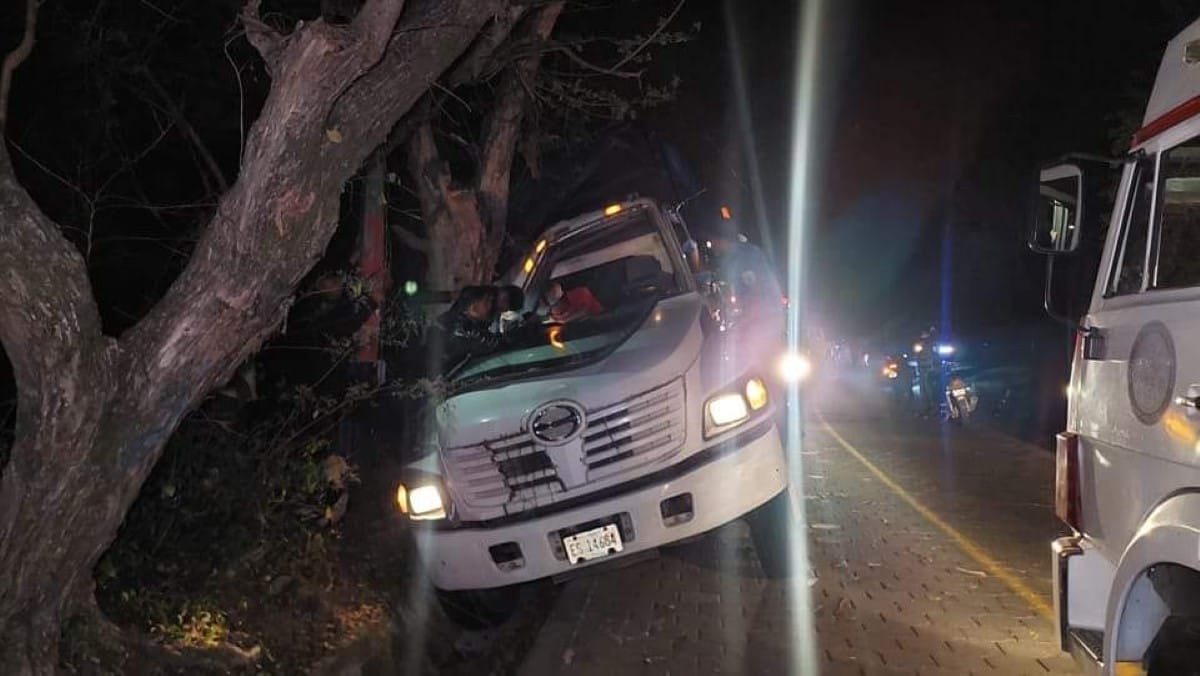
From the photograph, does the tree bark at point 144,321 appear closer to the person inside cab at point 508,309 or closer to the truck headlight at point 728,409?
the truck headlight at point 728,409

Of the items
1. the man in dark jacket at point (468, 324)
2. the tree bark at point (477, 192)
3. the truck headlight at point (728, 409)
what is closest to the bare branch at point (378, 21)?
the truck headlight at point (728, 409)

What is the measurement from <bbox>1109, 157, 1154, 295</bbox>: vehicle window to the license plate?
2.68 meters

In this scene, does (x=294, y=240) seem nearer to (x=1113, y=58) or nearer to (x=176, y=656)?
(x=176, y=656)

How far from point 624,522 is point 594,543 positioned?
0.19 metres

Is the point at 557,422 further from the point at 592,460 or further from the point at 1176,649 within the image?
the point at 1176,649

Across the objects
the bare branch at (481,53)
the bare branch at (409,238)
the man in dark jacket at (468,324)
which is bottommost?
the man in dark jacket at (468,324)

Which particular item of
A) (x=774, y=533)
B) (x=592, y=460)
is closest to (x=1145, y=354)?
(x=592, y=460)

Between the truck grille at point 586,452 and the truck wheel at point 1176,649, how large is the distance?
2867 millimetres

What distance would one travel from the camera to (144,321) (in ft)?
12.8

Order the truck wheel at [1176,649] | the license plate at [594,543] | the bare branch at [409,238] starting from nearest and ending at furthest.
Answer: the truck wheel at [1176,649] < the license plate at [594,543] < the bare branch at [409,238]

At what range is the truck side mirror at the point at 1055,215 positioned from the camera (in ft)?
13.7

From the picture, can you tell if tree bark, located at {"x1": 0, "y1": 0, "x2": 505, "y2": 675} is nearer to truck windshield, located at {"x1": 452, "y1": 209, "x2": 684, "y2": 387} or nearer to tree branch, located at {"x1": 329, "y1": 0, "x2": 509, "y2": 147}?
tree branch, located at {"x1": 329, "y1": 0, "x2": 509, "y2": 147}

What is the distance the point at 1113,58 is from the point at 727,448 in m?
11.1

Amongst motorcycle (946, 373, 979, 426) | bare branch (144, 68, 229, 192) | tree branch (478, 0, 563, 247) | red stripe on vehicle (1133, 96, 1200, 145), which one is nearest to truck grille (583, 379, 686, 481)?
red stripe on vehicle (1133, 96, 1200, 145)
